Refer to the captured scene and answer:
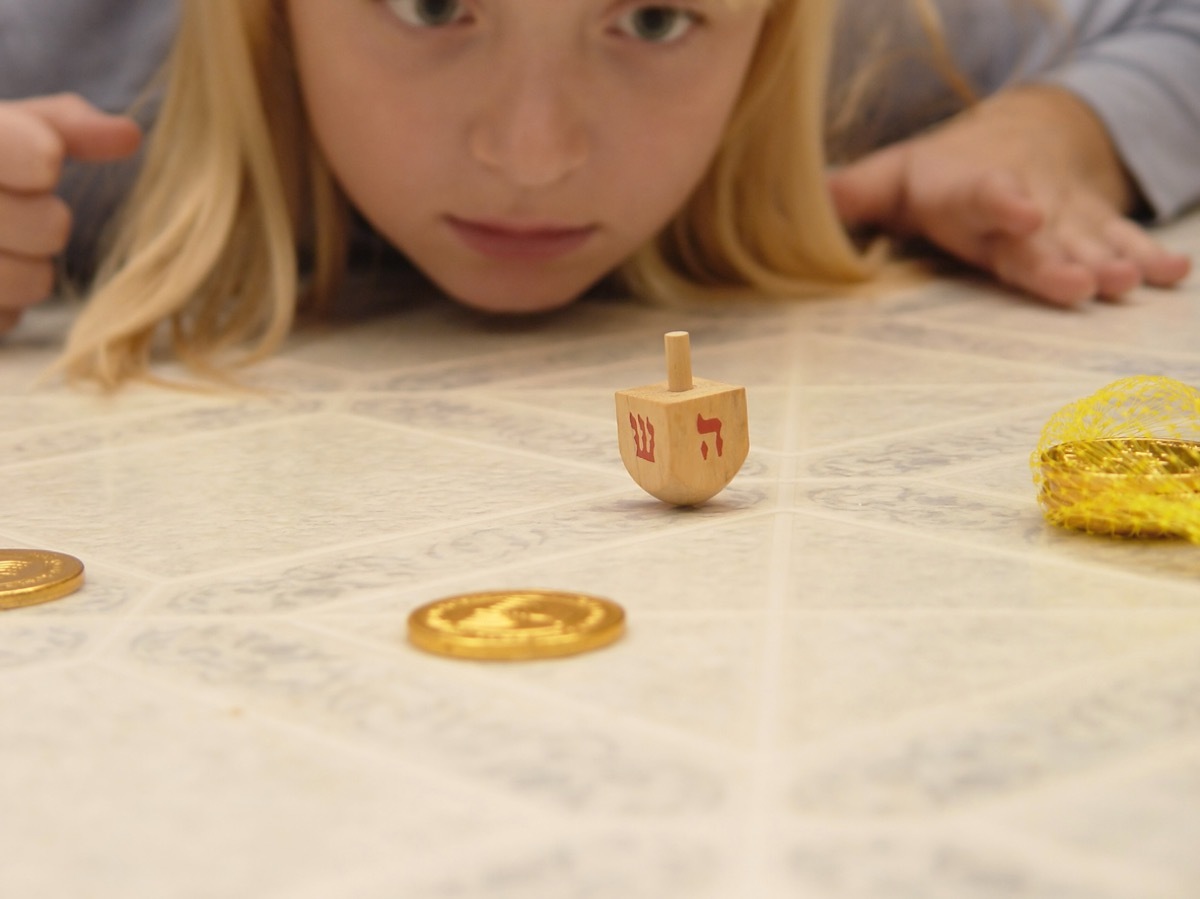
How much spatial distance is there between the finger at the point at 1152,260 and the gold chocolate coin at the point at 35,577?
1256 mm

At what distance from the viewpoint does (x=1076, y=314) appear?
152 centimetres

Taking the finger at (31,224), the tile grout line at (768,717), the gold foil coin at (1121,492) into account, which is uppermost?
the finger at (31,224)

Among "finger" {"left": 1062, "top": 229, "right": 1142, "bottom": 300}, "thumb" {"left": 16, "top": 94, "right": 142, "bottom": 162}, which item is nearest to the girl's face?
"thumb" {"left": 16, "top": 94, "right": 142, "bottom": 162}

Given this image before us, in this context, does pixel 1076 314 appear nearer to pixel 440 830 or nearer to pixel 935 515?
pixel 935 515

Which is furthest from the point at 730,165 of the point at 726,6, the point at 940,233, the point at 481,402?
the point at 481,402

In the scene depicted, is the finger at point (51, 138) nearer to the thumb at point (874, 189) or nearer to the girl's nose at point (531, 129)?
the girl's nose at point (531, 129)

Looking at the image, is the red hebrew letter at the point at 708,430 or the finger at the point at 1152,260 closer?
the red hebrew letter at the point at 708,430

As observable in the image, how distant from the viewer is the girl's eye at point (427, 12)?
1312 mm

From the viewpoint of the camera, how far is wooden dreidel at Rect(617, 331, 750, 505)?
2.62 feet

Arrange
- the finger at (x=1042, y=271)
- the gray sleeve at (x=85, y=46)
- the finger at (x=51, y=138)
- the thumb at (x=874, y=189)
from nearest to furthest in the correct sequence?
the finger at (x=51, y=138)
the finger at (x=1042, y=271)
the gray sleeve at (x=85, y=46)
the thumb at (x=874, y=189)

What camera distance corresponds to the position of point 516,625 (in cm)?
63

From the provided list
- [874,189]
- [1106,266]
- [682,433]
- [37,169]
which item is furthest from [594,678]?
[874,189]

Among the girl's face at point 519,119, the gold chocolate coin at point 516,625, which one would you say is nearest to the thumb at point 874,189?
the girl's face at point 519,119

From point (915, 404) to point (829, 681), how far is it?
0.56m
